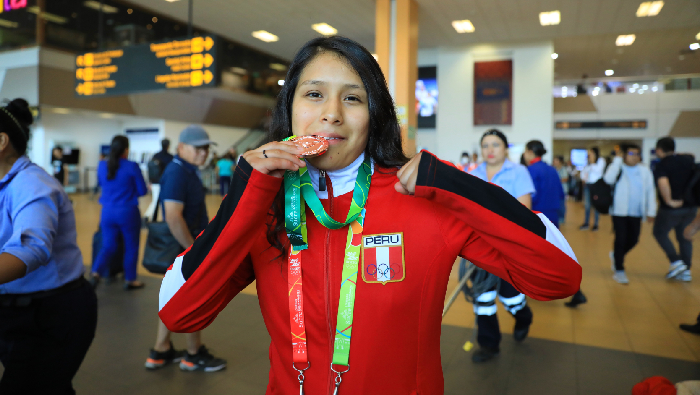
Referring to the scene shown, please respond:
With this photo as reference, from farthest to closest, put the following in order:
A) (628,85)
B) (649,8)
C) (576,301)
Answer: (628,85) → (649,8) → (576,301)

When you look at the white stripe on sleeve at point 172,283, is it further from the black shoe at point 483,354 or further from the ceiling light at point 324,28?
the ceiling light at point 324,28

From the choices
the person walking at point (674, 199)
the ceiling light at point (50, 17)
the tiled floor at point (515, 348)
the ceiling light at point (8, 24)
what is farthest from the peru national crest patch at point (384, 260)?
the ceiling light at point (8, 24)

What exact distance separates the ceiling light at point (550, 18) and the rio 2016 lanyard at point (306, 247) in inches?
427

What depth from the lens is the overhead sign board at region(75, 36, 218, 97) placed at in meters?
6.34

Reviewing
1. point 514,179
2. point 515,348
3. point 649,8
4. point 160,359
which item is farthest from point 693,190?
point 160,359

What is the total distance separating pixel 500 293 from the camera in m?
3.84

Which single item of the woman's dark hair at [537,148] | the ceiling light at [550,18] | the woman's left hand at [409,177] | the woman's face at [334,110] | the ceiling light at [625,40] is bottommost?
the woman's left hand at [409,177]

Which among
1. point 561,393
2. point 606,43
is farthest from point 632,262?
point 606,43

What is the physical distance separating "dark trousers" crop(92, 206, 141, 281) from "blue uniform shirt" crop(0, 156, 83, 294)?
3560mm

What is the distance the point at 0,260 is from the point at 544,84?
1352 centimetres

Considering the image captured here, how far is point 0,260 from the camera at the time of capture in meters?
1.45

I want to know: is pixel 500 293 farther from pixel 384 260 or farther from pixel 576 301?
pixel 384 260

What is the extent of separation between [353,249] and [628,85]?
25.9 m

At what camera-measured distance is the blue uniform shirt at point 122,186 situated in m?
5.20
